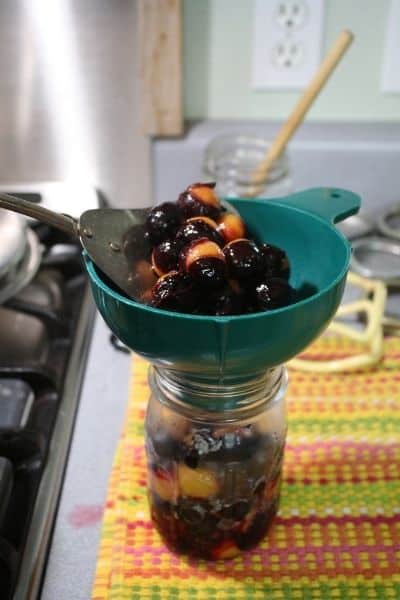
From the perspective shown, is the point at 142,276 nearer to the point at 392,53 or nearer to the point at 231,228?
the point at 231,228

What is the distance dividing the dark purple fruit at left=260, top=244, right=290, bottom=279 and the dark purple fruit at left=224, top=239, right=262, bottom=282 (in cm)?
→ 2

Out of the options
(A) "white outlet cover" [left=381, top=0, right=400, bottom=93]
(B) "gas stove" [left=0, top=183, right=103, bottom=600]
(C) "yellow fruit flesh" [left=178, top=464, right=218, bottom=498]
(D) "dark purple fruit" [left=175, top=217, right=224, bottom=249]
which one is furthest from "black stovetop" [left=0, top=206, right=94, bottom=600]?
(A) "white outlet cover" [left=381, top=0, right=400, bottom=93]

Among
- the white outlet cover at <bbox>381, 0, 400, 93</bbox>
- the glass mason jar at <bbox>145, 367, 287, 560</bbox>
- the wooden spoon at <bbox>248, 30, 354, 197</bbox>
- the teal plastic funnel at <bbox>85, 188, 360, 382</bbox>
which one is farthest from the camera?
the white outlet cover at <bbox>381, 0, 400, 93</bbox>

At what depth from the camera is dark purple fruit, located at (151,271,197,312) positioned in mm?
378

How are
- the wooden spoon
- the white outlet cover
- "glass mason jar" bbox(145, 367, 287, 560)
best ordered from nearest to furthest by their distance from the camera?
"glass mason jar" bbox(145, 367, 287, 560)
the wooden spoon
the white outlet cover

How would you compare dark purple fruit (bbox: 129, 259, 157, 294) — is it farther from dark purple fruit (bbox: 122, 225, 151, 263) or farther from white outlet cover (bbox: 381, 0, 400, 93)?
white outlet cover (bbox: 381, 0, 400, 93)

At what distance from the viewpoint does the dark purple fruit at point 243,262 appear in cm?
39

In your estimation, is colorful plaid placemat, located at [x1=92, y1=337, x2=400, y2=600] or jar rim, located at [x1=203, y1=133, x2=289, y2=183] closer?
colorful plaid placemat, located at [x1=92, y1=337, x2=400, y2=600]

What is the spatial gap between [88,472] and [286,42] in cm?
51

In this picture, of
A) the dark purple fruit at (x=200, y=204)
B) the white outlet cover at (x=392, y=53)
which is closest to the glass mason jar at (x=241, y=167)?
the white outlet cover at (x=392, y=53)

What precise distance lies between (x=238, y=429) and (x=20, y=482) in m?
0.17

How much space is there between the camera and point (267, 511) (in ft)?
1.55

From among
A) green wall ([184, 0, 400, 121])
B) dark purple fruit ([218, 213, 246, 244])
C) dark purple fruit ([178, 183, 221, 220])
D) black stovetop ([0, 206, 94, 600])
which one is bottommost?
black stovetop ([0, 206, 94, 600])

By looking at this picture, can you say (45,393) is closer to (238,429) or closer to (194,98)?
(238,429)
